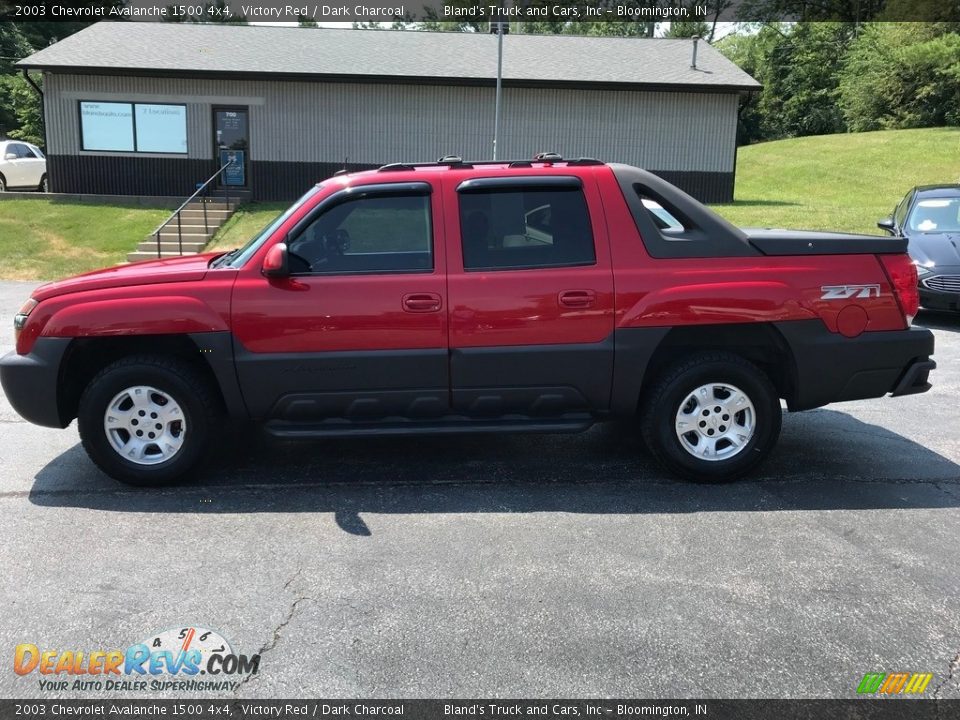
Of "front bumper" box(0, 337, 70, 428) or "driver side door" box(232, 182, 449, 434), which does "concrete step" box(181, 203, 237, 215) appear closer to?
"front bumper" box(0, 337, 70, 428)

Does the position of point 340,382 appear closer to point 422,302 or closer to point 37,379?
point 422,302

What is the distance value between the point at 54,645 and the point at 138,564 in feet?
2.35

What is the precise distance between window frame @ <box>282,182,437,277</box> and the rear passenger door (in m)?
0.11

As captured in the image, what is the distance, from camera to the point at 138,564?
391 cm

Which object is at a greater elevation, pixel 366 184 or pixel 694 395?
pixel 366 184

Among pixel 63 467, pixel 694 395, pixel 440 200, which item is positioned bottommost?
pixel 63 467

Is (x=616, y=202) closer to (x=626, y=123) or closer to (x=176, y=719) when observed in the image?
(x=176, y=719)

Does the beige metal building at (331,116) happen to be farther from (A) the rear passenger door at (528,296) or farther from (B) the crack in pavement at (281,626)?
(B) the crack in pavement at (281,626)

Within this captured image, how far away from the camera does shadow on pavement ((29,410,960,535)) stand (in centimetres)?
466

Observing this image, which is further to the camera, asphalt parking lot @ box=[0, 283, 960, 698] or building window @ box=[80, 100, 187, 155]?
building window @ box=[80, 100, 187, 155]

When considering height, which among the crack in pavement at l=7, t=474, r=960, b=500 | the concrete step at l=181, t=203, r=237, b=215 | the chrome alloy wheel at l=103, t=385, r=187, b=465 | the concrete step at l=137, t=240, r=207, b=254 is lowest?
the concrete step at l=137, t=240, r=207, b=254

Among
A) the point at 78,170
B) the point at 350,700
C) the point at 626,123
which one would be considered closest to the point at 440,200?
the point at 350,700

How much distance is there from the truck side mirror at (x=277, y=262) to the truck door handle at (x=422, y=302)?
27.4 inches

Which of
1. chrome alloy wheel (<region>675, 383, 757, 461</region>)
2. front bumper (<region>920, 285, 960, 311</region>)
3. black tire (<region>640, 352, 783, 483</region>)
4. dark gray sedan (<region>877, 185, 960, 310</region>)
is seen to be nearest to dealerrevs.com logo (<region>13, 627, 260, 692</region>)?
black tire (<region>640, 352, 783, 483</region>)
